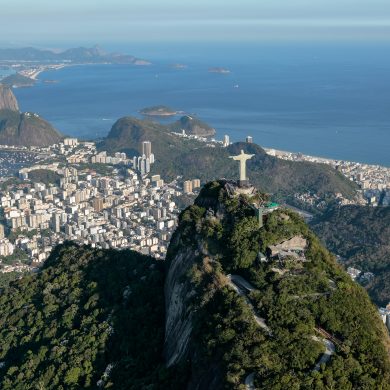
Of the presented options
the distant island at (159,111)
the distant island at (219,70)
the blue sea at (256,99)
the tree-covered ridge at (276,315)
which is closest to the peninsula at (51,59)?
→ the blue sea at (256,99)

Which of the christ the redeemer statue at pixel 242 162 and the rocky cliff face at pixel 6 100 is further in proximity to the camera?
the rocky cliff face at pixel 6 100

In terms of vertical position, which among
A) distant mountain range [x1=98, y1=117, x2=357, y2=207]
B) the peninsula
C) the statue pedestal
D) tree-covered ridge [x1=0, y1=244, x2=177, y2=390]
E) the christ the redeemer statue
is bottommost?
distant mountain range [x1=98, y1=117, x2=357, y2=207]

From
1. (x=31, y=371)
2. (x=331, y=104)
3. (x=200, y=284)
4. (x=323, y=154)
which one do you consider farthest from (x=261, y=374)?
(x=331, y=104)

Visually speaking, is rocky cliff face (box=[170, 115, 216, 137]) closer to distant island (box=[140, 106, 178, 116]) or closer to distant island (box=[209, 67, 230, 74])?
distant island (box=[140, 106, 178, 116])

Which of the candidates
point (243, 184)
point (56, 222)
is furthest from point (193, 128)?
point (243, 184)

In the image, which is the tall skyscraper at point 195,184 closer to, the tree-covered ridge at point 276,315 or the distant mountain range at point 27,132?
the distant mountain range at point 27,132

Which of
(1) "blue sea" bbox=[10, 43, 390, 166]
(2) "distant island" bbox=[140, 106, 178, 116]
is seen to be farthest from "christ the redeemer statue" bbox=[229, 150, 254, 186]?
(2) "distant island" bbox=[140, 106, 178, 116]

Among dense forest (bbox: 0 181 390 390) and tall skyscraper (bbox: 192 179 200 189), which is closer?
dense forest (bbox: 0 181 390 390)
